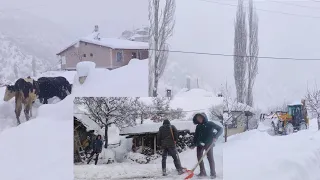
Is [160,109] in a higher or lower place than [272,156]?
higher

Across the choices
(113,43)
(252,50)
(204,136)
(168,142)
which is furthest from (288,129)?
(113,43)

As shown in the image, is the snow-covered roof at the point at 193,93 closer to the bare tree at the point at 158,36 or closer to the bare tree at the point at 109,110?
the bare tree at the point at 158,36

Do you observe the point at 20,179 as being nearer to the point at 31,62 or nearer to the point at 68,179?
the point at 68,179

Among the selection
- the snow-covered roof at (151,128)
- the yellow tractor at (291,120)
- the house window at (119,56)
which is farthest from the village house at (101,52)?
the yellow tractor at (291,120)

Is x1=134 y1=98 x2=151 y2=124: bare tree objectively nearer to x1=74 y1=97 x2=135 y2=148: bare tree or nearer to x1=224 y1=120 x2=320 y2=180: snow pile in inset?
x1=74 y1=97 x2=135 y2=148: bare tree

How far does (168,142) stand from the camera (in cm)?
313

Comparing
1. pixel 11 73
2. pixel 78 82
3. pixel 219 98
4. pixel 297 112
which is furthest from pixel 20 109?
pixel 297 112

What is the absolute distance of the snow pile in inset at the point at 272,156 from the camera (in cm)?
344

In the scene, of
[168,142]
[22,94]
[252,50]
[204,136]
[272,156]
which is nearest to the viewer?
[22,94]

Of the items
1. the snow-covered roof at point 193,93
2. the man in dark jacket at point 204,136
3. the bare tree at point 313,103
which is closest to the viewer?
the man in dark jacket at point 204,136

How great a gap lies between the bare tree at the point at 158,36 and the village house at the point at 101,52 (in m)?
0.13

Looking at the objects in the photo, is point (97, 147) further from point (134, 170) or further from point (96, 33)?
point (96, 33)

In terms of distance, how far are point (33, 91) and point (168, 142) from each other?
1.18 metres

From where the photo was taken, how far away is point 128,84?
124 inches
